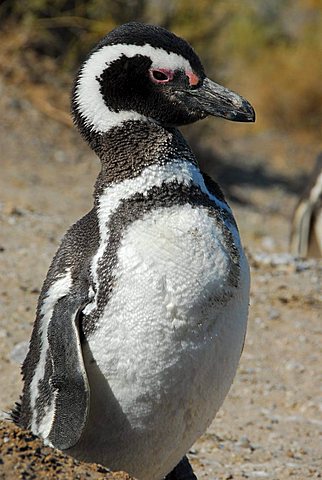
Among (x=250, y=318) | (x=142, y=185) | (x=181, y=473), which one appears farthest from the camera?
(x=250, y=318)

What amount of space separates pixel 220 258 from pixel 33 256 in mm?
3057

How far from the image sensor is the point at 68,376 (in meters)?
2.72

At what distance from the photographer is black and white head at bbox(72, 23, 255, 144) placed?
9.43ft

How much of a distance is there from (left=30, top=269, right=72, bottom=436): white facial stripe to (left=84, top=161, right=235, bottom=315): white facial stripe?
125mm

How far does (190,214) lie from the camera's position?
2.78 m

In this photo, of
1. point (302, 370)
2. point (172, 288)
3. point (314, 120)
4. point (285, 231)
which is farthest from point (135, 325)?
point (314, 120)

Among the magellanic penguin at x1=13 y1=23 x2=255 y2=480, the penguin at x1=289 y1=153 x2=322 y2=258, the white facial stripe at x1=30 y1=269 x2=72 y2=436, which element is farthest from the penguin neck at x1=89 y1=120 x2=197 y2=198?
the penguin at x1=289 y1=153 x2=322 y2=258

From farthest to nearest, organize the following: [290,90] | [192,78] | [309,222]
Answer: [290,90], [309,222], [192,78]

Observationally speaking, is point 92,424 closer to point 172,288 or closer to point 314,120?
point 172,288

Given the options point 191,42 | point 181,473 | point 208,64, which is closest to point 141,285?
point 181,473

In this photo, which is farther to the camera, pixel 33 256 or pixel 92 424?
pixel 33 256

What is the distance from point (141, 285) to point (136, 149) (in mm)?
426

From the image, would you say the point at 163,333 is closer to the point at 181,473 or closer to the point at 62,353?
the point at 62,353

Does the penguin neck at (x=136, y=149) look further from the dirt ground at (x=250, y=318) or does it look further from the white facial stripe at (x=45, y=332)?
the dirt ground at (x=250, y=318)
